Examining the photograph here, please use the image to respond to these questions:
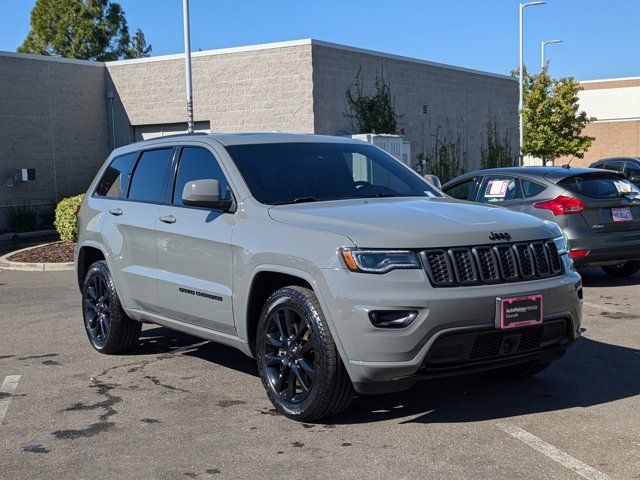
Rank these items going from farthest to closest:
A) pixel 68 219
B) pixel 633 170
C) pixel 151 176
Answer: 1. pixel 633 170
2. pixel 68 219
3. pixel 151 176

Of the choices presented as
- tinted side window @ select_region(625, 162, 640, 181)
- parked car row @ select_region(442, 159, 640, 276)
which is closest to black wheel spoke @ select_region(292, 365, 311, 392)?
parked car row @ select_region(442, 159, 640, 276)

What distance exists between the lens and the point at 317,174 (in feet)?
21.2

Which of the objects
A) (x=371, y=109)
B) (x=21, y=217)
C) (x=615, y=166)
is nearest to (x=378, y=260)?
(x=615, y=166)

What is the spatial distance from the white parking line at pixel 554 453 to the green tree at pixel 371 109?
62.7 ft

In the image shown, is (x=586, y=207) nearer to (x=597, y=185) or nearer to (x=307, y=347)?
(x=597, y=185)

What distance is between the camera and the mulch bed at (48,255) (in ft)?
49.9

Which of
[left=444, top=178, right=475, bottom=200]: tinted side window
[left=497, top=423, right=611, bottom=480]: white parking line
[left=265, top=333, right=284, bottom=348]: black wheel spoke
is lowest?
[left=497, top=423, right=611, bottom=480]: white parking line

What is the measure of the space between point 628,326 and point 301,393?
4256 millimetres

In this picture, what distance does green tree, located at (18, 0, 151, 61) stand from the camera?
2195 inches

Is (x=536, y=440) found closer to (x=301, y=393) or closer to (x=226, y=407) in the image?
(x=301, y=393)

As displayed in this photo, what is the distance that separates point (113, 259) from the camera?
295 inches

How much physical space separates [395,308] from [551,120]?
3453 cm

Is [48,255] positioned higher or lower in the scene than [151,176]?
lower

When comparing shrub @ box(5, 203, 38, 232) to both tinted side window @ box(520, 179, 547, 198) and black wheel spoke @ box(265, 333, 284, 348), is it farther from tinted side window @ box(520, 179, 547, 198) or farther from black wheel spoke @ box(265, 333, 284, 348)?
black wheel spoke @ box(265, 333, 284, 348)
